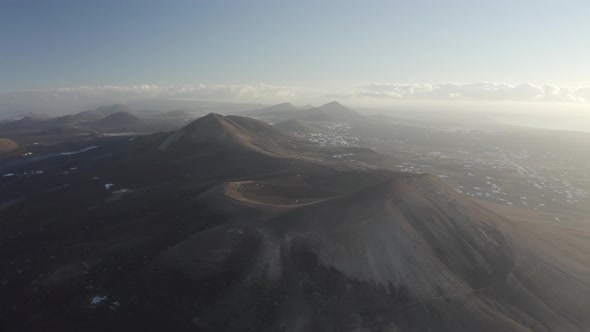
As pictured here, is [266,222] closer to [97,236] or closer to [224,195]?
[224,195]

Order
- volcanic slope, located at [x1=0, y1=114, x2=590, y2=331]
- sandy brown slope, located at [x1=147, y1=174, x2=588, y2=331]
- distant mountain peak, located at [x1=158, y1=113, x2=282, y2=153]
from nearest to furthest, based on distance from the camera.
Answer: sandy brown slope, located at [x1=147, y1=174, x2=588, y2=331] → volcanic slope, located at [x1=0, y1=114, x2=590, y2=331] → distant mountain peak, located at [x1=158, y1=113, x2=282, y2=153]

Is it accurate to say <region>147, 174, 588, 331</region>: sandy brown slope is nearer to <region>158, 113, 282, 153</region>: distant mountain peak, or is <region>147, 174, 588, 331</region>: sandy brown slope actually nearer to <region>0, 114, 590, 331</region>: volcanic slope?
<region>0, 114, 590, 331</region>: volcanic slope

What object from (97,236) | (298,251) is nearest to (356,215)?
(298,251)

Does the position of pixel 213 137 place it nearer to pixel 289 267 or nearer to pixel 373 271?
pixel 289 267

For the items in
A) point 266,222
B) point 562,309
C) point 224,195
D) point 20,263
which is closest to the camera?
point 562,309

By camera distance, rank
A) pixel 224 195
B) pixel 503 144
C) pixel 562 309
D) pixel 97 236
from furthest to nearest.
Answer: pixel 503 144 < pixel 224 195 < pixel 97 236 < pixel 562 309

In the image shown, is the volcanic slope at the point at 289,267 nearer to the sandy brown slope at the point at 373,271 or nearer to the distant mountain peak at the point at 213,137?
the sandy brown slope at the point at 373,271

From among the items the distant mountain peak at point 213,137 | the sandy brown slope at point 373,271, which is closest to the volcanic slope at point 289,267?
the sandy brown slope at point 373,271

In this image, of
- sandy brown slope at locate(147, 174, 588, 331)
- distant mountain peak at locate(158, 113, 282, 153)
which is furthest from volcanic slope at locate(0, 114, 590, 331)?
distant mountain peak at locate(158, 113, 282, 153)

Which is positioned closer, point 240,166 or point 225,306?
point 225,306
